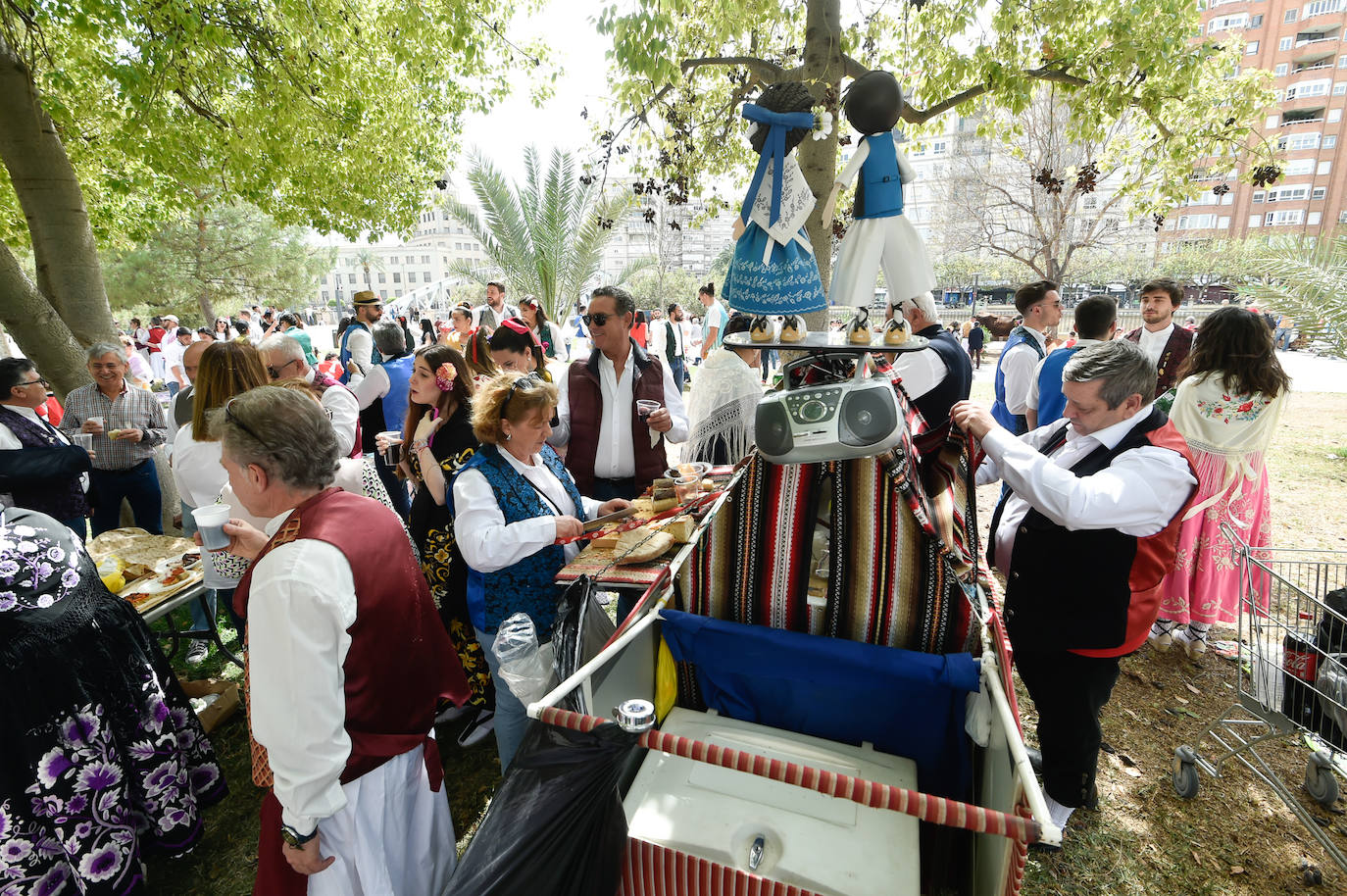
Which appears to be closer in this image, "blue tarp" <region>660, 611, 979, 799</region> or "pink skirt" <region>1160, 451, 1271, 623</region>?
"blue tarp" <region>660, 611, 979, 799</region>

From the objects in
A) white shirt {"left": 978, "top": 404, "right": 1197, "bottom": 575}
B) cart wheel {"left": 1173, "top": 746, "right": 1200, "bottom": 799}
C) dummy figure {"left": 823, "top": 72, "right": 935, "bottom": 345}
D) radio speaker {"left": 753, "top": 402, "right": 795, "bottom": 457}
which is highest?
dummy figure {"left": 823, "top": 72, "right": 935, "bottom": 345}

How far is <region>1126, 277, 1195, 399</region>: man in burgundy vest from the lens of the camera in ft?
15.8

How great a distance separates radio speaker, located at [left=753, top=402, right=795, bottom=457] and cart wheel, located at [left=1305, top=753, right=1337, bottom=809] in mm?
2947

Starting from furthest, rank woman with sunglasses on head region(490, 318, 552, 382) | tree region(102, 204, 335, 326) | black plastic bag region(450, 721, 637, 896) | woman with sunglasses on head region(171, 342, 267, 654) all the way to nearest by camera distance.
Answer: tree region(102, 204, 335, 326) < woman with sunglasses on head region(490, 318, 552, 382) < woman with sunglasses on head region(171, 342, 267, 654) < black plastic bag region(450, 721, 637, 896)

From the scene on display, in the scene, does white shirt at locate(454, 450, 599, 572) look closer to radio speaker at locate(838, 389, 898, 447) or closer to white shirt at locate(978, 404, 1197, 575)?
radio speaker at locate(838, 389, 898, 447)

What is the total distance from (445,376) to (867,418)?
2300 mm

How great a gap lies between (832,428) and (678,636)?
0.86m

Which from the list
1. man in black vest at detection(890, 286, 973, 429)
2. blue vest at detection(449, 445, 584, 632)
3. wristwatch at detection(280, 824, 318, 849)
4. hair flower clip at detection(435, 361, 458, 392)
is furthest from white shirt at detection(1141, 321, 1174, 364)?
wristwatch at detection(280, 824, 318, 849)

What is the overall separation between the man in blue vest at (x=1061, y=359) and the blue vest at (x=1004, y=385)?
312 mm

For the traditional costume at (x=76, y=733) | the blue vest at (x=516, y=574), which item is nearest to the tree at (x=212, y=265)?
the traditional costume at (x=76, y=733)

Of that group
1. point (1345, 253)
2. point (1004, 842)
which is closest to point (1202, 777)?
point (1004, 842)

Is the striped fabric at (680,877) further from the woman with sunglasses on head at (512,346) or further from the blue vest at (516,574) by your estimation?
the woman with sunglasses on head at (512,346)

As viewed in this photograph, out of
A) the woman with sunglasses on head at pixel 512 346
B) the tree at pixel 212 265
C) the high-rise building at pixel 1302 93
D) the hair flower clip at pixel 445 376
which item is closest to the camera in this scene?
the hair flower clip at pixel 445 376

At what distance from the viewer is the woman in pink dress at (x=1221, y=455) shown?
11.6 feet
